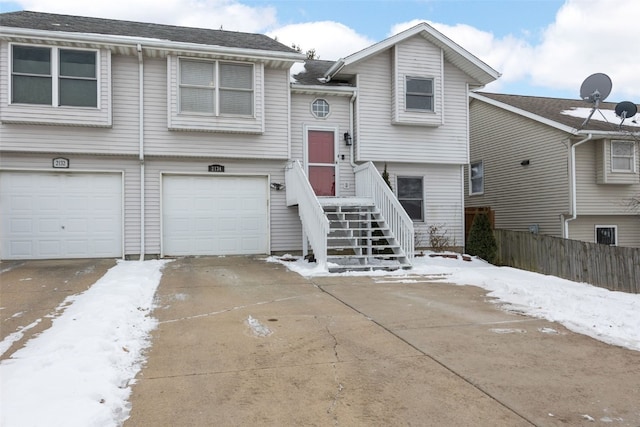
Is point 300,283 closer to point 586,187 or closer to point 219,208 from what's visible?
point 219,208

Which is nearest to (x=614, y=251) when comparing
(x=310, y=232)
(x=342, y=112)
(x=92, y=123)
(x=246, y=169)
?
(x=310, y=232)

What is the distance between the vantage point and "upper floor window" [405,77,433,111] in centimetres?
1209

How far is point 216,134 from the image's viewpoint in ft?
35.4

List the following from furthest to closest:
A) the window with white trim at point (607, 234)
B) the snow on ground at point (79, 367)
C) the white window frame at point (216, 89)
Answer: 1. the window with white trim at point (607, 234)
2. the white window frame at point (216, 89)
3. the snow on ground at point (79, 367)

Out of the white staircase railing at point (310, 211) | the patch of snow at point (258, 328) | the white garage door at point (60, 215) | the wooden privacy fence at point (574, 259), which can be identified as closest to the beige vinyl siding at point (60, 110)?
the white garage door at point (60, 215)

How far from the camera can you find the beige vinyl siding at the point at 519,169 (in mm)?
13711

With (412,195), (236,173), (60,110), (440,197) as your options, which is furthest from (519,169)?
(60,110)

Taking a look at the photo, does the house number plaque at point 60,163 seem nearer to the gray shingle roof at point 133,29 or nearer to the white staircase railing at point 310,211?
the gray shingle roof at point 133,29

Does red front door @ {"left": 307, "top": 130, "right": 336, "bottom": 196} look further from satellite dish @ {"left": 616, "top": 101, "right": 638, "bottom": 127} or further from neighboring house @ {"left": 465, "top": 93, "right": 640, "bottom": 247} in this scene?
satellite dish @ {"left": 616, "top": 101, "right": 638, "bottom": 127}

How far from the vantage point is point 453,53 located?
1223cm

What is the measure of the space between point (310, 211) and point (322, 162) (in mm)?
3033

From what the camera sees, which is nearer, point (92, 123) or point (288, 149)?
point (92, 123)

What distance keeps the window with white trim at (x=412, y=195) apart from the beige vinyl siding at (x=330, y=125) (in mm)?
1491

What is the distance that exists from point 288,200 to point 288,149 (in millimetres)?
1329
